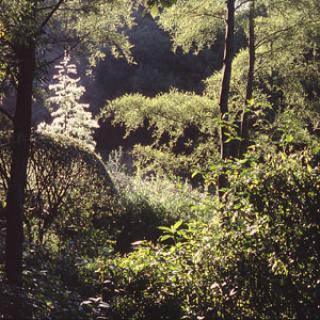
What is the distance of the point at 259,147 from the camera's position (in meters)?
3.80

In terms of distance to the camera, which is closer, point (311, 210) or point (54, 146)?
point (311, 210)

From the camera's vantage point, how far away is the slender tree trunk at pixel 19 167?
4371 millimetres

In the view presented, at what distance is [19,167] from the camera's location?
4.51 metres

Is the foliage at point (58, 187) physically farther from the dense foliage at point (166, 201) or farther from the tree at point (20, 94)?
the tree at point (20, 94)

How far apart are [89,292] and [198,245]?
1585 mm

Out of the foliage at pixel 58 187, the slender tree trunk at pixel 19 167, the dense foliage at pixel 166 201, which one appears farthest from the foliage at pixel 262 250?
the foliage at pixel 58 187

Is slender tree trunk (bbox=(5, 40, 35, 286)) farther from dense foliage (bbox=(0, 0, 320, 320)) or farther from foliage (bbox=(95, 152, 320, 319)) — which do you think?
foliage (bbox=(95, 152, 320, 319))

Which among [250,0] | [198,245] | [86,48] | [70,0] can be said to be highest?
[250,0]

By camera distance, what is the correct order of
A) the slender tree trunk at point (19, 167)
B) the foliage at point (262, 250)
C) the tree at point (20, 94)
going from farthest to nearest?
the slender tree trunk at point (19, 167)
the tree at point (20, 94)
the foliage at point (262, 250)

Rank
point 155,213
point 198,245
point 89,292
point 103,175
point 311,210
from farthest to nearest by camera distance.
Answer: point 155,213 → point 103,175 → point 89,292 → point 198,245 → point 311,210

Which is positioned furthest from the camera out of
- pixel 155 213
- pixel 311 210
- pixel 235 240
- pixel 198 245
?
pixel 155 213

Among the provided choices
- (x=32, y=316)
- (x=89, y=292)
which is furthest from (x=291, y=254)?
(x=89, y=292)

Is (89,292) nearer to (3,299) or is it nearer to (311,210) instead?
(3,299)

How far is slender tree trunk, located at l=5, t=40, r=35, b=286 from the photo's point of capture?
437 cm
